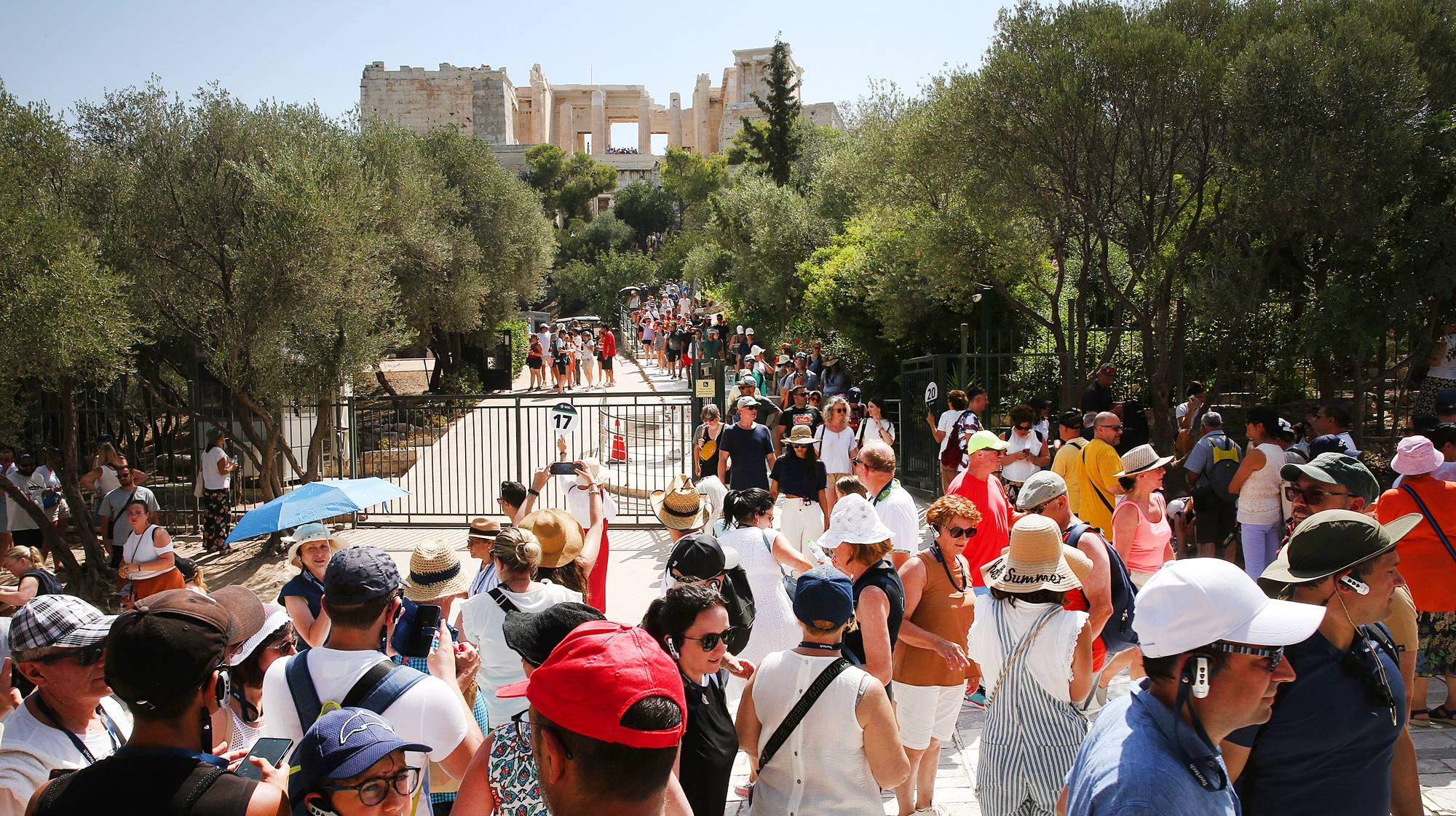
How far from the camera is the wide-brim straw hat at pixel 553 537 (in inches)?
188

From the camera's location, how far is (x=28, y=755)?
2.81 meters

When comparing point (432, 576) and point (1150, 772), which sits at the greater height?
point (1150, 772)

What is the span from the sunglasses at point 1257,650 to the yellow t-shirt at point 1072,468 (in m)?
5.11

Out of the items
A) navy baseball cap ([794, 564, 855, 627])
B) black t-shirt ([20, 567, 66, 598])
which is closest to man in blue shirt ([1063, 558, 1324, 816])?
navy baseball cap ([794, 564, 855, 627])

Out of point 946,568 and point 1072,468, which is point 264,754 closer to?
point 946,568

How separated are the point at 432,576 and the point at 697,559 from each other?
3.85 feet

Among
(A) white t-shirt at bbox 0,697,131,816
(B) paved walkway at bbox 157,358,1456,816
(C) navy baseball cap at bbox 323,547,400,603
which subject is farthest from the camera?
(B) paved walkway at bbox 157,358,1456,816

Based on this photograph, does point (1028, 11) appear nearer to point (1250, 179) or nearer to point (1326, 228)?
point (1250, 179)

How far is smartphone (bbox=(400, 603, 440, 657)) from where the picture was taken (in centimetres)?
364

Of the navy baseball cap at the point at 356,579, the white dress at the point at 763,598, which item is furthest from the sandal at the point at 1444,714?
the navy baseball cap at the point at 356,579

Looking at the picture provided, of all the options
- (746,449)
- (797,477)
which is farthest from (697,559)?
(746,449)

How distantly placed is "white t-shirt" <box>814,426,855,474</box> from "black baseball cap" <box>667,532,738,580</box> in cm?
518

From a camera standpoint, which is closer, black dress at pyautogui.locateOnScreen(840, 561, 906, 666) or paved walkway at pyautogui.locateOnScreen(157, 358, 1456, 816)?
black dress at pyautogui.locateOnScreen(840, 561, 906, 666)

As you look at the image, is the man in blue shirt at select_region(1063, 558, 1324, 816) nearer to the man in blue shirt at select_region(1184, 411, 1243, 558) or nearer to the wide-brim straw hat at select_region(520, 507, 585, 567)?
the wide-brim straw hat at select_region(520, 507, 585, 567)
